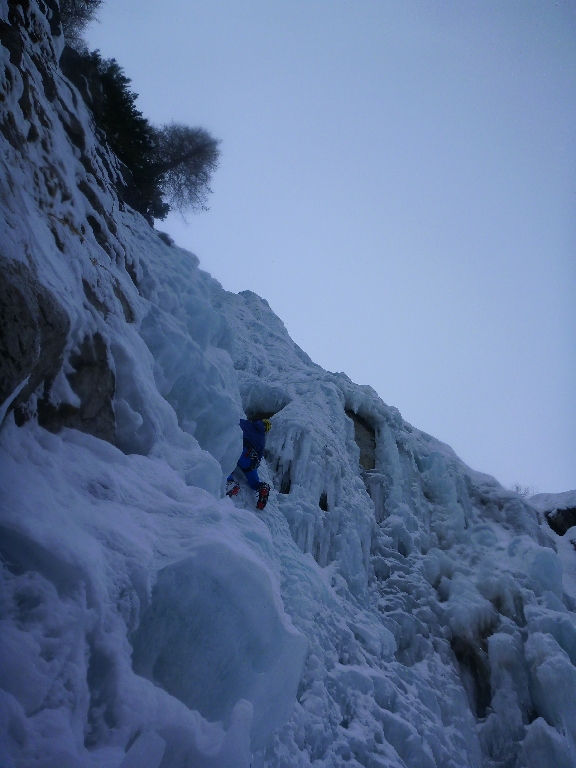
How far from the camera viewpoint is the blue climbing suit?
28.2ft

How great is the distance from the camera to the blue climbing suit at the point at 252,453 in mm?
8594

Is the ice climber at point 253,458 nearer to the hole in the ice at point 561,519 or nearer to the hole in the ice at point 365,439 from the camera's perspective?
the hole in the ice at point 365,439

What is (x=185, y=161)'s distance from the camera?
1509 cm

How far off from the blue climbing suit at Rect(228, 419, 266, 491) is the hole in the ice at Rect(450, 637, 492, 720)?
18.3ft

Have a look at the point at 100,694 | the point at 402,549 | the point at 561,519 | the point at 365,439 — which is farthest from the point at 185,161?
the point at 561,519

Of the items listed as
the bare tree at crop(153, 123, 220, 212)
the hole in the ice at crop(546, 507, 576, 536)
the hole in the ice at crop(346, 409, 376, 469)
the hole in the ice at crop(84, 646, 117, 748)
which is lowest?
the hole in the ice at crop(84, 646, 117, 748)

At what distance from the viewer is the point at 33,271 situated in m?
3.32

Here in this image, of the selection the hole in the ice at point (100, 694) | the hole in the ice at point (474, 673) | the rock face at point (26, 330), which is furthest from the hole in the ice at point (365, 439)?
the hole in the ice at point (100, 694)

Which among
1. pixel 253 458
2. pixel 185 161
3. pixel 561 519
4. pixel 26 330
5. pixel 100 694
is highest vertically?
pixel 185 161

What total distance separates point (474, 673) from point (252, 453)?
251 inches

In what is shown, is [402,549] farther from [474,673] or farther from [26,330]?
[26,330]

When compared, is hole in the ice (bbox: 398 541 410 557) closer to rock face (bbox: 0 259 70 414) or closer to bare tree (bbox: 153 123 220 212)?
rock face (bbox: 0 259 70 414)

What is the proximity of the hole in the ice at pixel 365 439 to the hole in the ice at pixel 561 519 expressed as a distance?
300 inches

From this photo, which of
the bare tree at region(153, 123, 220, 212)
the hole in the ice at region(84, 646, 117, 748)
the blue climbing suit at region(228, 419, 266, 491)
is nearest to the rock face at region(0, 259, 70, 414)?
the hole in the ice at region(84, 646, 117, 748)
